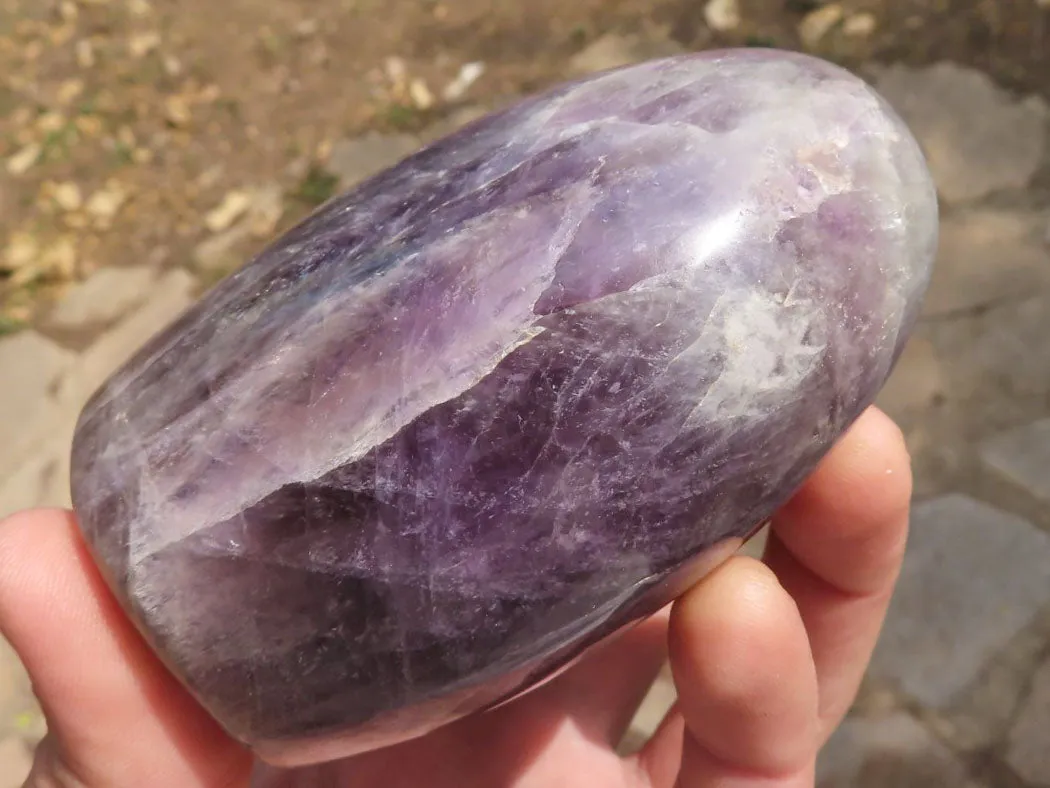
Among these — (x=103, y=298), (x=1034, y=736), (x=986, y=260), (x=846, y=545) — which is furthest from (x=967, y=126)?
(x=103, y=298)

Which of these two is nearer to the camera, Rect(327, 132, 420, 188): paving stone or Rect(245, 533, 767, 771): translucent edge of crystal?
Rect(245, 533, 767, 771): translucent edge of crystal

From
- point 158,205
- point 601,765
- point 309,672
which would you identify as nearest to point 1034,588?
point 601,765

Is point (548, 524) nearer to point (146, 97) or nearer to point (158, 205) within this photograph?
point (158, 205)

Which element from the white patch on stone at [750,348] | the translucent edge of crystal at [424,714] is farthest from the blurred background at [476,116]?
the white patch on stone at [750,348]

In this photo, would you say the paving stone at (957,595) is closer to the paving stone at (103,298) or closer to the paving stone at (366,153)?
the paving stone at (366,153)

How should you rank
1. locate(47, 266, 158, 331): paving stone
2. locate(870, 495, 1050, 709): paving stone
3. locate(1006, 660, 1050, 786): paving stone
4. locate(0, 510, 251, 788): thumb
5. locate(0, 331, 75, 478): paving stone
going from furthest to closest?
locate(47, 266, 158, 331): paving stone, locate(0, 331, 75, 478): paving stone, locate(870, 495, 1050, 709): paving stone, locate(1006, 660, 1050, 786): paving stone, locate(0, 510, 251, 788): thumb

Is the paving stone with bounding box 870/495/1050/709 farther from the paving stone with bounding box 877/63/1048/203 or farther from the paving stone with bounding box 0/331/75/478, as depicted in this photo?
the paving stone with bounding box 0/331/75/478

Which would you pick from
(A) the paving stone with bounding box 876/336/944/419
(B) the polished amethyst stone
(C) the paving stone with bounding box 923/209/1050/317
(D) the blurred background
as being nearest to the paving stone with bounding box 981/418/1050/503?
(D) the blurred background
